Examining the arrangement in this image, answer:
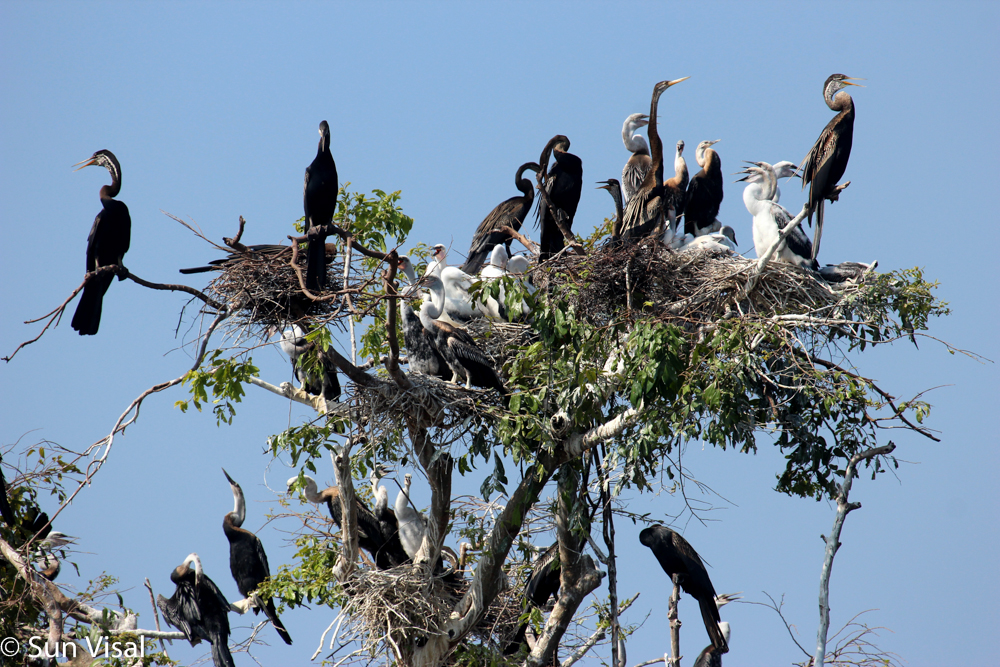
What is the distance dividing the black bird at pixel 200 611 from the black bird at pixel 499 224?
132 inches

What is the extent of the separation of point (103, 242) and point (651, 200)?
429cm

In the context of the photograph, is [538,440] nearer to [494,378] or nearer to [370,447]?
[494,378]

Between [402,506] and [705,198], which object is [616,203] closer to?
[705,198]

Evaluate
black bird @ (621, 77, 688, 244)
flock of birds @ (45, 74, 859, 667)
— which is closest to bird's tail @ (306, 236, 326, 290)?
flock of birds @ (45, 74, 859, 667)

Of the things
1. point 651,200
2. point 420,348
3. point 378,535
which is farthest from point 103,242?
point 651,200

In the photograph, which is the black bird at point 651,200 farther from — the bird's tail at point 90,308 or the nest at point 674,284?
the bird's tail at point 90,308

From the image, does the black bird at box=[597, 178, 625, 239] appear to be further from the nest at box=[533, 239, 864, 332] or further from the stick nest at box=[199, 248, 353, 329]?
the stick nest at box=[199, 248, 353, 329]

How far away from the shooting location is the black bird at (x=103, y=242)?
299 inches

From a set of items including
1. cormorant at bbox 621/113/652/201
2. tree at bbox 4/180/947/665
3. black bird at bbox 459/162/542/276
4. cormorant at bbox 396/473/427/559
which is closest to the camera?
tree at bbox 4/180/947/665

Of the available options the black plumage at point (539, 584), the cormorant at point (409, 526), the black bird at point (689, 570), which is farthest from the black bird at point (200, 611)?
the black bird at point (689, 570)

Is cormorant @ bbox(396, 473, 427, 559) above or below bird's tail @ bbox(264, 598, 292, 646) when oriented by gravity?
above

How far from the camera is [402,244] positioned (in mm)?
9203

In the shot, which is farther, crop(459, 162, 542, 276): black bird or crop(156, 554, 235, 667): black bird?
crop(459, 162, 542, 276): black bird

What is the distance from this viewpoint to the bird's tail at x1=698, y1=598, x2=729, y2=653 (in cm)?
866
